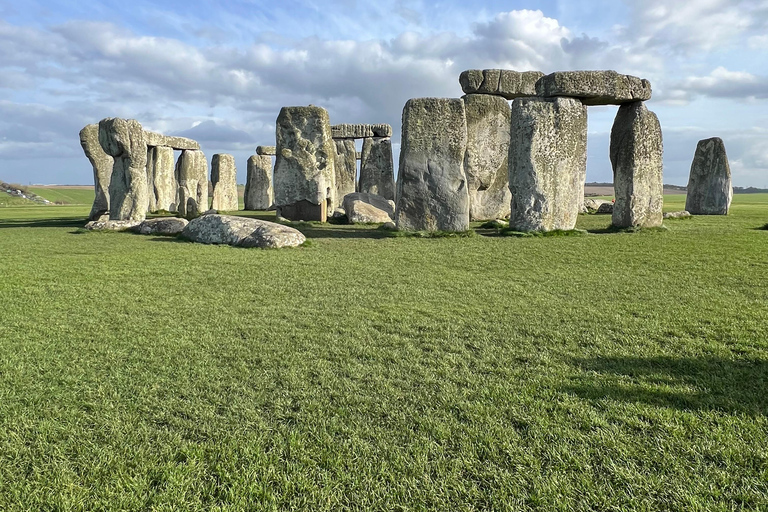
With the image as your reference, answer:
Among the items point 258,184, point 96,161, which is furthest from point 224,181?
point 96,161

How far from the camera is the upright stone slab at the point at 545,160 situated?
9.58 metres

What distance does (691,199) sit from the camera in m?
16.6

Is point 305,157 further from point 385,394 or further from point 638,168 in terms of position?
point 385,394

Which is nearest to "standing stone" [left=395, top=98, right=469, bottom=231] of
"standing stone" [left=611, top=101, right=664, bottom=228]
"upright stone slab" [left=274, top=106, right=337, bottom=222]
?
"standing stone" [left=611, top=101, right=664, bottom=228]

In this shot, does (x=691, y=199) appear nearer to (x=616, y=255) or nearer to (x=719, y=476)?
(x=616, y=255)

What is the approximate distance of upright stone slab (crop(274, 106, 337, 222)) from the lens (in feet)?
45.8

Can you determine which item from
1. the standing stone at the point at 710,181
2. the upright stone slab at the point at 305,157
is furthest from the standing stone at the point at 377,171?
the standing stone at the point at 710,181

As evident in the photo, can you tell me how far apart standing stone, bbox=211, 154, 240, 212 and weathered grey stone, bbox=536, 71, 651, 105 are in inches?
621

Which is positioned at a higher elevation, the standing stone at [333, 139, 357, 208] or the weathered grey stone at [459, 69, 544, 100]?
the weathered grey stone at [459, 69, 544, 100]

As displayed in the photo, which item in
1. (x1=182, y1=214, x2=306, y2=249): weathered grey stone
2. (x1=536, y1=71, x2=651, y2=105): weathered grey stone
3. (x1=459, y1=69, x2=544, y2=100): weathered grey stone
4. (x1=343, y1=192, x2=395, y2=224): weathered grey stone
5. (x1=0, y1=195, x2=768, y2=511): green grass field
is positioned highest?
(x1=459, y1=69, x2=544, y2=100): weathered grey stone

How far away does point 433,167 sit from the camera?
32.9ft

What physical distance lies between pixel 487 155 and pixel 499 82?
1.94 m

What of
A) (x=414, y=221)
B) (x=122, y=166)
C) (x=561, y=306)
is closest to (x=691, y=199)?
(x=414, y=221)

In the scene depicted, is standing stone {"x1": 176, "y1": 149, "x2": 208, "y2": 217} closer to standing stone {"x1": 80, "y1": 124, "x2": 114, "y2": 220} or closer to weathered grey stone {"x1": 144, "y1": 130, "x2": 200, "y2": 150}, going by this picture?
weathered grey stone {"x1": 144, "y1": 130, "x2": 200, "y2": 150}
